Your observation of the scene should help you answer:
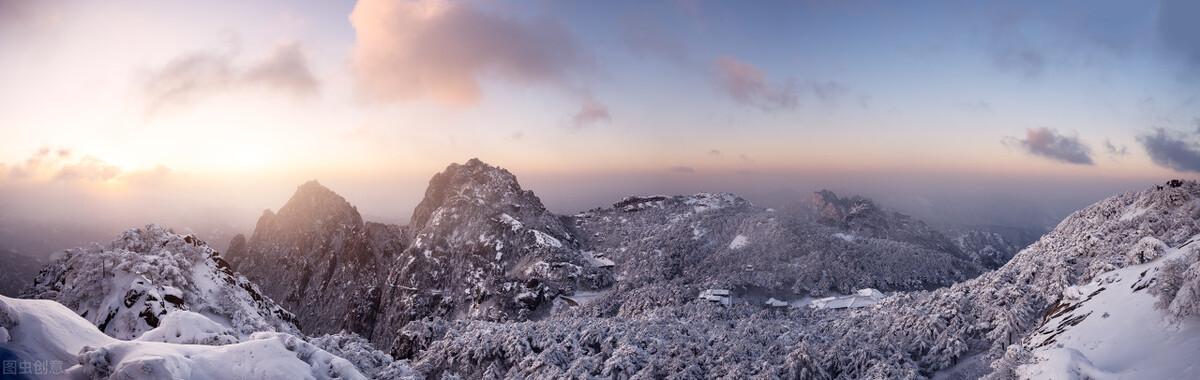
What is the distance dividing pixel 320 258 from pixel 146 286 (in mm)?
135885

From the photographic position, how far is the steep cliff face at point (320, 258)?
145500 millimetres

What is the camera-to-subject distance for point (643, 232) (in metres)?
143

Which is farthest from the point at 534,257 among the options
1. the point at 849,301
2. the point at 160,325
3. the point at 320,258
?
the point at 160,325

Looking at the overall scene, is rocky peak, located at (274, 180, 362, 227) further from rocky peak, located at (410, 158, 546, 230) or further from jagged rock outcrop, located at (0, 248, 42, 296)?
jagged rock outcrop, located at (0, 248, 42, 296)

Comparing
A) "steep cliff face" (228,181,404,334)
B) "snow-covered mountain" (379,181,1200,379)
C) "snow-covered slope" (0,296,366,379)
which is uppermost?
"snow-covered slope" (0,296,366,379)

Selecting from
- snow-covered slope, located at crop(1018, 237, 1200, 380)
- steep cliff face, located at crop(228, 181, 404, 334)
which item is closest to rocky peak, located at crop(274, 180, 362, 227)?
steep cliff face, located at crop(228, 181, 404, 334)

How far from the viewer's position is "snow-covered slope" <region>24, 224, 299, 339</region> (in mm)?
35875

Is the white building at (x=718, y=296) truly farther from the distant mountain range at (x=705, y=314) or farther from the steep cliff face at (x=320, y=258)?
the steep cliff face at (x=320, y=258)

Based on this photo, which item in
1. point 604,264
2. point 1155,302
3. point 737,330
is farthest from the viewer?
point 604,264

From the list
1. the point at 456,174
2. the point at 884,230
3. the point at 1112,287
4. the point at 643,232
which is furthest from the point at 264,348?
the point at 884,230

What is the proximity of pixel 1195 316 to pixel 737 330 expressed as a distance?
3203 cm

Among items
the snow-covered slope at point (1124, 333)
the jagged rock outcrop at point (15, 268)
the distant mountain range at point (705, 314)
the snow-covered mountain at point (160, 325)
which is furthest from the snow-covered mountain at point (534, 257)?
the snow-covered slope at point (1124, 333)

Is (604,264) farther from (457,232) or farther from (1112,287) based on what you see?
(1112,287)

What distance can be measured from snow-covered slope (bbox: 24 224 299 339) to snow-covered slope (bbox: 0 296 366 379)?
1364 centimetres
